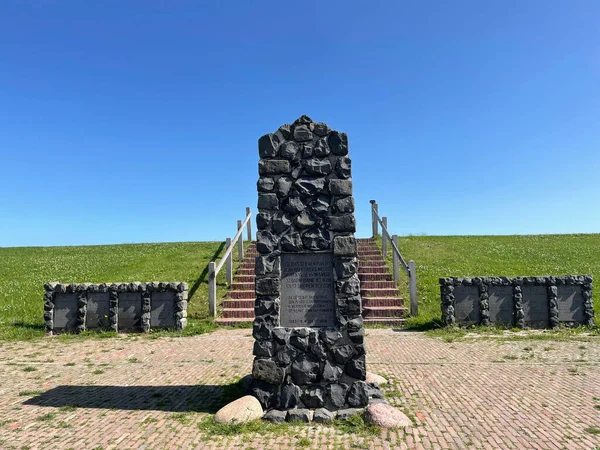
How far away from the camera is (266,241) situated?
523cm

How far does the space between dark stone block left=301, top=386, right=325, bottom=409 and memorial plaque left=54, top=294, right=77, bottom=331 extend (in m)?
8.10

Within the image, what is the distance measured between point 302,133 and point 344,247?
63.6 inches

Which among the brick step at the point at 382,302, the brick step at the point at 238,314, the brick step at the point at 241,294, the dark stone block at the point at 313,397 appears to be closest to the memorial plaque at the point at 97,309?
the brick step at the point at 238,314

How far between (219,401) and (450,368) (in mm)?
3884

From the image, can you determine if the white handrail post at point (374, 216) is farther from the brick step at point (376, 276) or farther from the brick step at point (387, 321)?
the brick step at point (387, 321)

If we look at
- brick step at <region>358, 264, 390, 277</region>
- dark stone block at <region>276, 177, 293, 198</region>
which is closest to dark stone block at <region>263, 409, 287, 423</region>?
dark stone block at <region>276, 177, 293, 198</region>

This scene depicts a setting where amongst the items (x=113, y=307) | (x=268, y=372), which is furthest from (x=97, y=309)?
(x=268, y=372)

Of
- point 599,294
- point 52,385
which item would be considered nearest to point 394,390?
point 52,385

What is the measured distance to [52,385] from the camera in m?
6.14

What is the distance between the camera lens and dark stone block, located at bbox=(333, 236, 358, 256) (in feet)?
16.9

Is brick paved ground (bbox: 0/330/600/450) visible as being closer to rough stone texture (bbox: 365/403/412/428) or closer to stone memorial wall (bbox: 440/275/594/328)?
rough stone texture (bbox: 365/403/412/428)

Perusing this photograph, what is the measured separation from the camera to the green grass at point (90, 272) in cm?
1110

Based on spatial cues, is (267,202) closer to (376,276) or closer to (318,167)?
(318,167)

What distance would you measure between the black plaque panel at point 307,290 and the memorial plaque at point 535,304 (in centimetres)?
738
